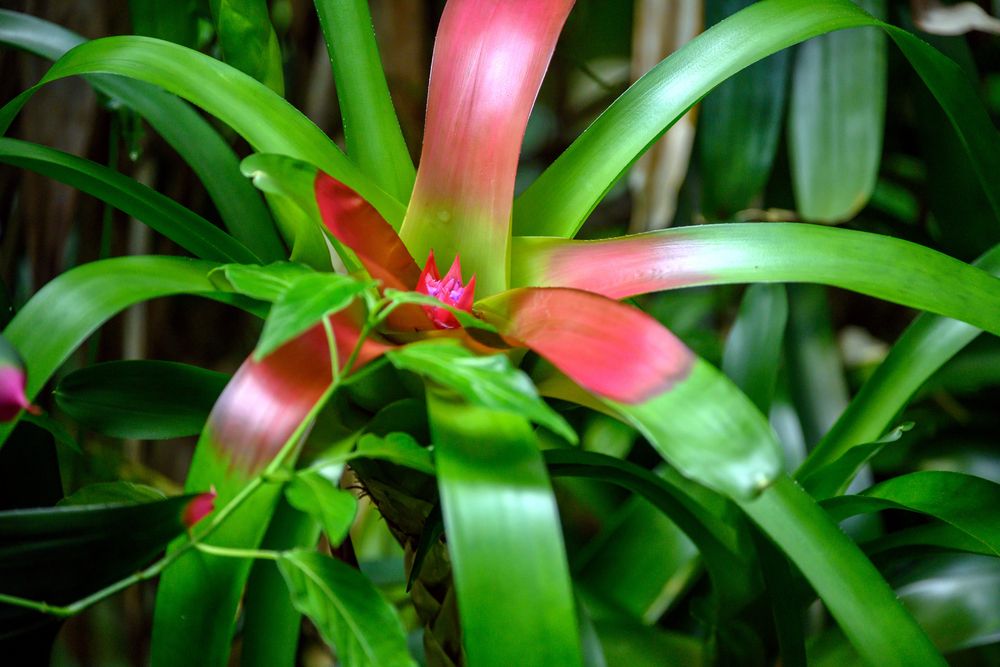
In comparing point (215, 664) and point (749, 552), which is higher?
point (749, 552)

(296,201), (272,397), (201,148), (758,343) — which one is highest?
(758,343)

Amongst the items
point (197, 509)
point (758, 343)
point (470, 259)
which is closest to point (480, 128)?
point (470, 259)

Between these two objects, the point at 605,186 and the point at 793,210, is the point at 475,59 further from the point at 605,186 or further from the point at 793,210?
the point at 793,210

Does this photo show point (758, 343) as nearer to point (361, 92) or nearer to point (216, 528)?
point (361, 92)

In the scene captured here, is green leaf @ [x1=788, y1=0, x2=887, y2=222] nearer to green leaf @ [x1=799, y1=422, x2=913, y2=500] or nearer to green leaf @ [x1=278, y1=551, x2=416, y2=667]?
green leaf @ [x1=799, y1=422, x2=913, y2=500]

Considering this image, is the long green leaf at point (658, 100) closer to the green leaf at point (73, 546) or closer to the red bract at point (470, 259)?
the red bract at point (470, 259)

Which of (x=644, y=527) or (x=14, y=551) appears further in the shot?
(x=644, y=527)

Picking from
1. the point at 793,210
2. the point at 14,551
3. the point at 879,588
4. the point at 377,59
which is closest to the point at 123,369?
the point at 14,551

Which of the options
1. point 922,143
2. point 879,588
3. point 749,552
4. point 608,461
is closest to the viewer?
point 879,588
